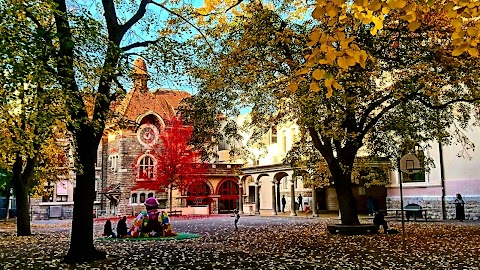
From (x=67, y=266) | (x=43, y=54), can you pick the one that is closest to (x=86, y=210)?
(x=67, y=266)

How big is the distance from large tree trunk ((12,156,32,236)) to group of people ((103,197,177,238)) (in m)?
3.82

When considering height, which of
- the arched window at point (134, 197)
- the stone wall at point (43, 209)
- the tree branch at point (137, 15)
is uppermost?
the tree branch at point (137, 15)

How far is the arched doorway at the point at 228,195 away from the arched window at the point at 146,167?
7.03m

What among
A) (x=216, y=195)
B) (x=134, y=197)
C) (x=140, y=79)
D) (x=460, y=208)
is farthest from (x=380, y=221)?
(x=134, y=197)

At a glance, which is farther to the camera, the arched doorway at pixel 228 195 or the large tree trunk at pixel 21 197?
the arched doorway at pixel 228 195

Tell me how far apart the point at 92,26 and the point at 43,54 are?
4.17ft

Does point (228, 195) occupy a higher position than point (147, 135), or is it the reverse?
point (147, 135)

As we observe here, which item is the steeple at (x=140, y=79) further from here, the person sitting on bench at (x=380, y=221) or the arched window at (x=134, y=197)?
the arched window at (x=134, y=197)

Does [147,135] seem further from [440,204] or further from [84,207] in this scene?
[84,207]

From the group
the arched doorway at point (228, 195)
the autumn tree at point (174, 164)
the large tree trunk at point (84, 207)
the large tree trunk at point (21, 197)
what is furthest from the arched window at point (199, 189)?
the large tree trunk at point (84, 207)

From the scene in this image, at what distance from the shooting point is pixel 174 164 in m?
42.2

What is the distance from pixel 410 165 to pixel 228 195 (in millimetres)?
35474

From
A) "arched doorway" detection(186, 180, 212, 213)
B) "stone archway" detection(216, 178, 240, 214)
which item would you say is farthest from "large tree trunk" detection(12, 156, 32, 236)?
"stone archway" detection(216, 178, 240, 214)

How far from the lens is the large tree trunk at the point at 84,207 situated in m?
11.6
